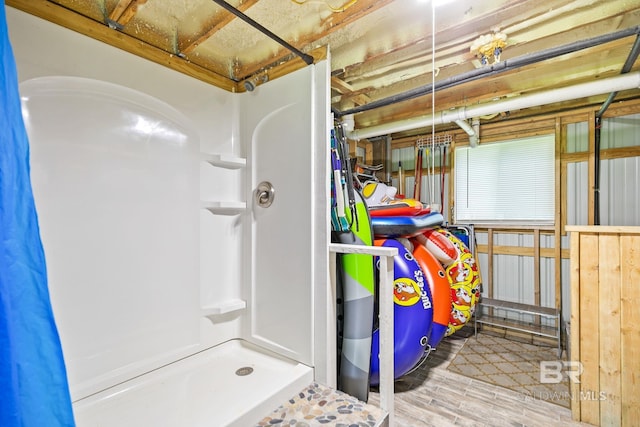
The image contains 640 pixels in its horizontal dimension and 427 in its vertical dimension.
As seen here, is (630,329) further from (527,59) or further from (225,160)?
(225,160)

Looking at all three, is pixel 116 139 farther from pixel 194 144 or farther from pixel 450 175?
pixel 450 175

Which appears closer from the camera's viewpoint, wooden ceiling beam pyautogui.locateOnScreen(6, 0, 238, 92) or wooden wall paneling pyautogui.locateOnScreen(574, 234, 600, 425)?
wooden ceiling beam pyautogui.locateOnScreen(6, 0, 238, 92)

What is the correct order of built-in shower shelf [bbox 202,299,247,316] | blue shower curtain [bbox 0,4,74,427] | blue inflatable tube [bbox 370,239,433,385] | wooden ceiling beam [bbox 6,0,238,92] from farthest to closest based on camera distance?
built-in shower shelf [bbox 202,299,247,316]
blue inflatable tube [bbox 370,239,433,385]
wooden ceiling beam [bbox 6,0,238,92]
blue shower curtain [bbox 0,4,74,427]

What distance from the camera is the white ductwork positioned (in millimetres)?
2082

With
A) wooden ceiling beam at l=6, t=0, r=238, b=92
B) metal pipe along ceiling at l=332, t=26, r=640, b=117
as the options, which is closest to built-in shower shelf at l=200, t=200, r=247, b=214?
wooden ceiling beam at l=6, t=0, r=238, b=92

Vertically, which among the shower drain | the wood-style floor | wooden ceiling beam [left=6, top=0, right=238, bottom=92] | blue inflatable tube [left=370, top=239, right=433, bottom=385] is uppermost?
wooden ceiling beam [left=6, top=0, right=238, bottom=92]

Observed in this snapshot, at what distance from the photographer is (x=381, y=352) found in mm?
1588

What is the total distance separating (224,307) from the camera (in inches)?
85.4

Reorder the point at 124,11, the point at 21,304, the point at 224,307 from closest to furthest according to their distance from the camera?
the point at 21,304, the point at 124,11, the point at 224,307

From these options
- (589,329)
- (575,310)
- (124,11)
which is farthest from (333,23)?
(589,329)

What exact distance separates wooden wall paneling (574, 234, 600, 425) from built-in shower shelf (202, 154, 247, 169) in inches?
98.1

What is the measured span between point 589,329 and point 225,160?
2.80m

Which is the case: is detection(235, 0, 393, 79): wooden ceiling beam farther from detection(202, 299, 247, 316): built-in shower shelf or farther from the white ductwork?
detection(202, 299, 247, 316): built-in shower shelf

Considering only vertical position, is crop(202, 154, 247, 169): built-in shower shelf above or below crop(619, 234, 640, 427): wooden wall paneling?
above
